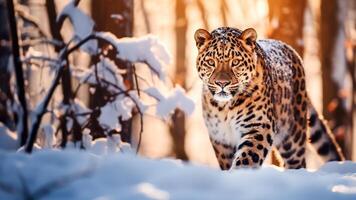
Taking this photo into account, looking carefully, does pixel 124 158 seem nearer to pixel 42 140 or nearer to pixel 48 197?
pixel 48 197

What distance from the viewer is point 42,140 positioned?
6.94 metres

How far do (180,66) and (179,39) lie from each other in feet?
2.52

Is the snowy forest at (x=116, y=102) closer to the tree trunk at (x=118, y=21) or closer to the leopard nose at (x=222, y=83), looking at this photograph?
the tree trunk at (x=118, y=21)

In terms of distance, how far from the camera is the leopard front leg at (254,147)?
561cm

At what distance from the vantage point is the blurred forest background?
276 inches

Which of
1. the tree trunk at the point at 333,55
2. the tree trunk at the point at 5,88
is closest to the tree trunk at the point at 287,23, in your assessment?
the tree trunk at the point at 333,55

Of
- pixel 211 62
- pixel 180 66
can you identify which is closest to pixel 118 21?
pixel 211 62

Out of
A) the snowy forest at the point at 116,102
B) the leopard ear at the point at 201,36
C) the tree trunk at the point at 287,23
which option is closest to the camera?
the snowy forest at the point at 116,102

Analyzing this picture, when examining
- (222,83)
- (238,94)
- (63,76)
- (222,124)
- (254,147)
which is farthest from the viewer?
(63,76)

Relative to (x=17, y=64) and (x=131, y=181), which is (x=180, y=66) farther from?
(x=131, y=181)

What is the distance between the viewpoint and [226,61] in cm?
575

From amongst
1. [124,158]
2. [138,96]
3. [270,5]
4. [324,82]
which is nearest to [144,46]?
[138,96]

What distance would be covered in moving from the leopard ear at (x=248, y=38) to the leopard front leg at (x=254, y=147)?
0.70m

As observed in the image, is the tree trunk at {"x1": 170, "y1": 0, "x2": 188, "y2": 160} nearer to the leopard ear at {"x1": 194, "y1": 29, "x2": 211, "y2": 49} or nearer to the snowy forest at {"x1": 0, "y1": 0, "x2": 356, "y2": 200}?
the snowy forest at {"x1": 0, "y1": 0, "x2": 356, "y2": 200}
